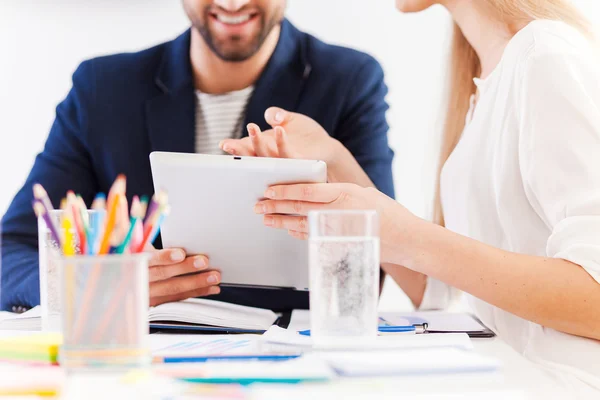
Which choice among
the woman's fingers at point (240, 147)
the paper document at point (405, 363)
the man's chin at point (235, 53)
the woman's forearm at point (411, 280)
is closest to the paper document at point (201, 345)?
the paper document at point (405, 363)

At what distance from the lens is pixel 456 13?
1379 millimetres

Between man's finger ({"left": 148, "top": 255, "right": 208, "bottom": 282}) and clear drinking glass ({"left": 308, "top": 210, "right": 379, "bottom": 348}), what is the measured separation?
386mm

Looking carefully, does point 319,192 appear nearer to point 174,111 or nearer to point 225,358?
point 225,358

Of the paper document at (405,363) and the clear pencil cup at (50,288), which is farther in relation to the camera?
the clear pencil cup at (50,288)

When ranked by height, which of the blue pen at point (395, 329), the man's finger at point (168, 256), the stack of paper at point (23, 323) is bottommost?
the blue pen at point (395, 329)

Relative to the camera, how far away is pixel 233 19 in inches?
68.1

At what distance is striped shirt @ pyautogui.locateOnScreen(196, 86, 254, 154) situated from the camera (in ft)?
5.52

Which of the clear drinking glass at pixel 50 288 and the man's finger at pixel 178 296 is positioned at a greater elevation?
the clear drinking glass at pixel 50 288

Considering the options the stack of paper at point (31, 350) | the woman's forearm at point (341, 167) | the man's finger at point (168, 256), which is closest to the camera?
the stack of paper at point (31, 350)

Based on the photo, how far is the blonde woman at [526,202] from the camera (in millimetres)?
889

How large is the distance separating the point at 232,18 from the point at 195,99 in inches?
9.4

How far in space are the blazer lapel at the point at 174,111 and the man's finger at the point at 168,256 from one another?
63cm

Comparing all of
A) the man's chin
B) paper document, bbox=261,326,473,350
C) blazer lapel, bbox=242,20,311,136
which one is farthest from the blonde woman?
the man's chin

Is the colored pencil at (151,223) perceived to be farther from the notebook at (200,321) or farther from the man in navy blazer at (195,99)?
the man in navy blazer at (195,99)
